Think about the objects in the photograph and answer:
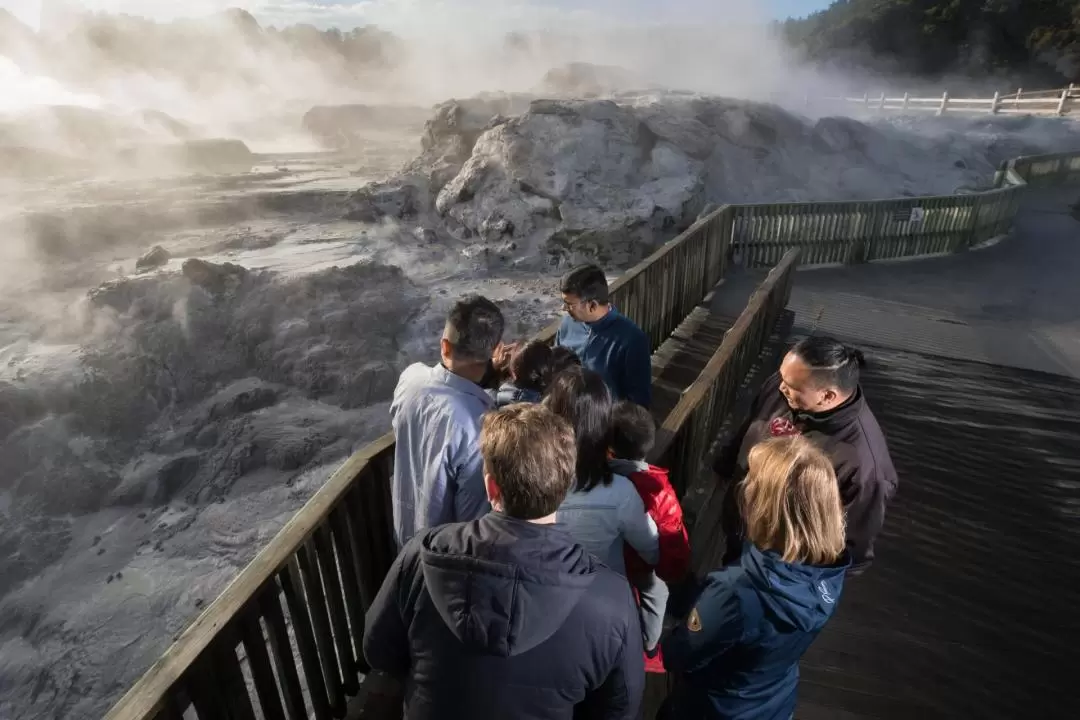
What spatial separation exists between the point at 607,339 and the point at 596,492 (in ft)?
4.97

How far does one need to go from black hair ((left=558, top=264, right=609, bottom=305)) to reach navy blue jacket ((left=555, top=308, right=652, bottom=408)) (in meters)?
0.13

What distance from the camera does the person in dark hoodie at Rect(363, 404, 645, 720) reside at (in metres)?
1.28

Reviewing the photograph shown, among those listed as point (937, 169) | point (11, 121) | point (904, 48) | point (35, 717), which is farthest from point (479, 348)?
point (904, 48)

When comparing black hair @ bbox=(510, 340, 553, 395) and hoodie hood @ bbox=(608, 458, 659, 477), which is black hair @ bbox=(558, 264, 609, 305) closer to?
black hair @ bbox=(510, 340, 553, 395)

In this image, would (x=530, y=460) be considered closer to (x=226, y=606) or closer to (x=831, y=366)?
(x=226, y=606)

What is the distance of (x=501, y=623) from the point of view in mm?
1270

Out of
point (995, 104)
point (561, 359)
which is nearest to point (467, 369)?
point (561, 359)

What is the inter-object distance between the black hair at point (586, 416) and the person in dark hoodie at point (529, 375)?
437 mm

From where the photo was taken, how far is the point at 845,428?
232 centimetres

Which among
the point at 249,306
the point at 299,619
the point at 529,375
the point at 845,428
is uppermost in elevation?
the point at 529,375

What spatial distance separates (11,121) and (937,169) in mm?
31303

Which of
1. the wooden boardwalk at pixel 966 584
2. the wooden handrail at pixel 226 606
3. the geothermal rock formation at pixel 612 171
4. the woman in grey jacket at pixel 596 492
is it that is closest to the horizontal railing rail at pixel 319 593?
the wooden handrail at pixel 226 606

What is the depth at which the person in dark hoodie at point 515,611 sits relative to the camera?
4.21 feet

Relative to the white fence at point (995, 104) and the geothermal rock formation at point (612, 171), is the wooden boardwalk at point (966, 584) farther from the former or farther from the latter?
the white fence at point (995, 104)
